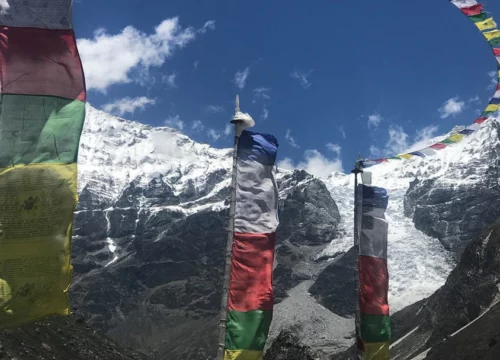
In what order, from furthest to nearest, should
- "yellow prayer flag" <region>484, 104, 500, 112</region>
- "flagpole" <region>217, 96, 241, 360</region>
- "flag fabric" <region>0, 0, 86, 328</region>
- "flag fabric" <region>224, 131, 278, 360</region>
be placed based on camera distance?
"yellow prayer flag" <region>484, 104, 500, 112</region> < "flag fabric" <region>224, 131, 278, 360</region> < "flagpole" <region>217, 96, 241, 360</region> < "flag fabric" <region>0, 0, 86, 328</region>

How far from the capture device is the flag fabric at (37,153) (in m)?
14.5

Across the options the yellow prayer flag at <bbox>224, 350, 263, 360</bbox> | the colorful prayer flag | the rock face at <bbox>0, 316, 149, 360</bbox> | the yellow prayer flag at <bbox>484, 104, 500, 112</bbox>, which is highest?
the colorful prayer flag

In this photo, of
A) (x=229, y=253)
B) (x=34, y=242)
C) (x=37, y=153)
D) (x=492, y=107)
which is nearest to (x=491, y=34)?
(x=492, y=107)

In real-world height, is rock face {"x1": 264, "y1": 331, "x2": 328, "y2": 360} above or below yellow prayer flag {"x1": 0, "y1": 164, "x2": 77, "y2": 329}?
below

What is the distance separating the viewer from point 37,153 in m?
15.1

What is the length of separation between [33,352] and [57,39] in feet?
243

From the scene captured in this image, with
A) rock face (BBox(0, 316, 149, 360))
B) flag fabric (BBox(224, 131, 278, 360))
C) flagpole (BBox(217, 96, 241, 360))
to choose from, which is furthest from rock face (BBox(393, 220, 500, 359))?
flagpole (BBox(217, 96, 241, 360))

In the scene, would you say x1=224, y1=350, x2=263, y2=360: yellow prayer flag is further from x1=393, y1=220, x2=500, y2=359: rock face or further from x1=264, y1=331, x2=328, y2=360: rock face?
x1=393, y1=220, x2=500, y2=359: rock face

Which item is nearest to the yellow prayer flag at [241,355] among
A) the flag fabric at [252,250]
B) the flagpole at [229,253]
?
the flag fabric at [252,250]

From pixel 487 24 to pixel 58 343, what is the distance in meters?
88.8

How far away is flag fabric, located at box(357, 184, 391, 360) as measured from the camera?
2552 cm

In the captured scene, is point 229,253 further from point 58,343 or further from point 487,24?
point 58,343

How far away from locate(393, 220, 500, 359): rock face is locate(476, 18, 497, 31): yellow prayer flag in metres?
127

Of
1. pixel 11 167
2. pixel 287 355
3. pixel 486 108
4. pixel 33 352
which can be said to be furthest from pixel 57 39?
pixel 33 352
